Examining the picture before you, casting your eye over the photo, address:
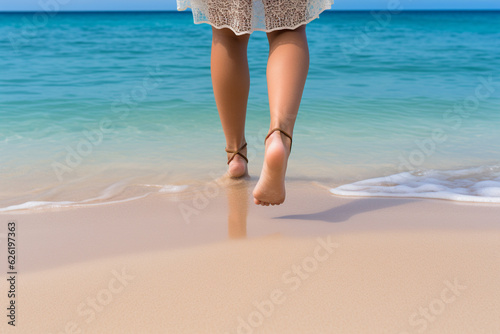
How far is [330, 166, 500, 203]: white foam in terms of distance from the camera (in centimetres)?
175

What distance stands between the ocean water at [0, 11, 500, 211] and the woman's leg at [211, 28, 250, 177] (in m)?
0.29

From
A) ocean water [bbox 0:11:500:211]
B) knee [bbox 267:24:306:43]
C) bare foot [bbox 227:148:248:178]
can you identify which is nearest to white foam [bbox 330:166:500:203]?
ocean water [bbox 0:11:500:211]

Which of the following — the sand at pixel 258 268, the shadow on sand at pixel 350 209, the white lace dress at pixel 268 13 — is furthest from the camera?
the shadow on sand at pixel 350 209

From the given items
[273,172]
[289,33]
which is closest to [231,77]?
[289,33]

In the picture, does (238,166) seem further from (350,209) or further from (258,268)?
(258,268)

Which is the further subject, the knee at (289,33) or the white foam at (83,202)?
the white foam at (83,202)

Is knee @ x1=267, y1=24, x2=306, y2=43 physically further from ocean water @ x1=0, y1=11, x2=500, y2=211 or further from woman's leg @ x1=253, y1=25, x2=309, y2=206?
ocean water @ x1=0, y1=11, x2=500, y2=211

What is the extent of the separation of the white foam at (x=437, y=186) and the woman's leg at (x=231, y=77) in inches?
16.3

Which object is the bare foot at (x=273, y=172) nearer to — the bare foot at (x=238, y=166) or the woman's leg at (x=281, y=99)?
the woman's leg at (x=281, y=99)

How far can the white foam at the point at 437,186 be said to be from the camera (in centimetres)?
175

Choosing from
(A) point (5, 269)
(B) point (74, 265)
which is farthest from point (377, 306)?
(A) point (5, 269)

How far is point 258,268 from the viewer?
1.19 metres

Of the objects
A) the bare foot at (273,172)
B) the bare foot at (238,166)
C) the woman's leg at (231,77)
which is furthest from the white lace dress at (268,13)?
the bare foot at (238,166)

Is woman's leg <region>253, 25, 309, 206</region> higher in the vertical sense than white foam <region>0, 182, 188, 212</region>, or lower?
higher
